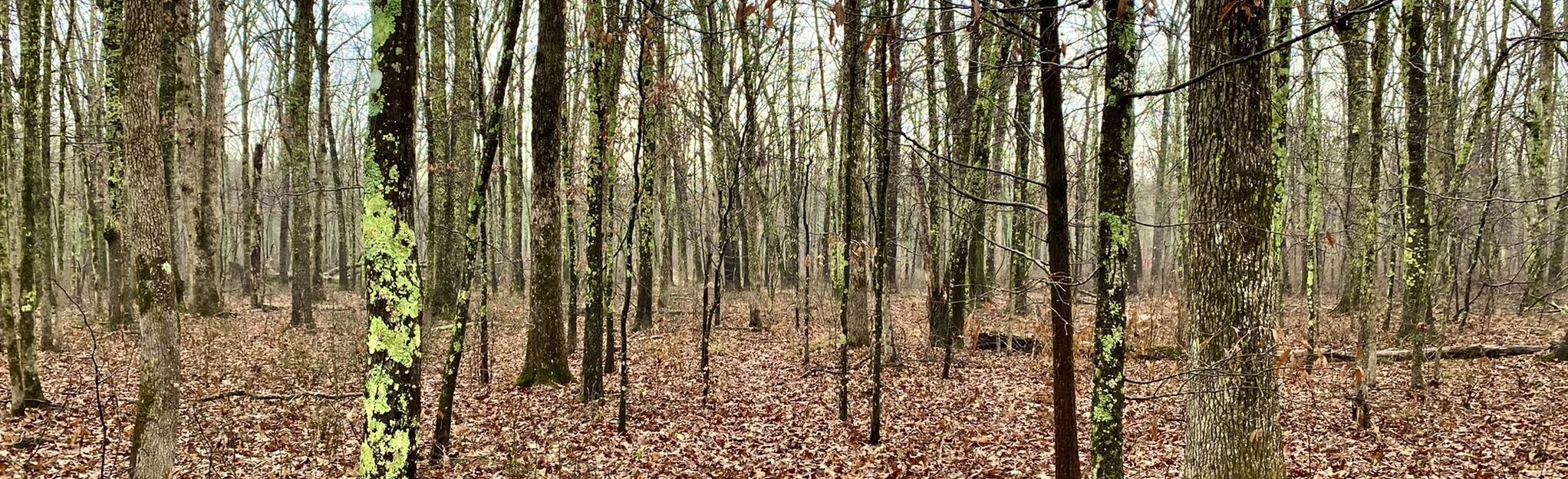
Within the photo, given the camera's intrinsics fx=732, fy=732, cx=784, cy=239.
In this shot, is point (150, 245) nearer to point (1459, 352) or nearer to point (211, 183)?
point (211, 183)

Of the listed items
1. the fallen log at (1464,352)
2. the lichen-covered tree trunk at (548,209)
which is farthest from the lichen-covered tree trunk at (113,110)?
the fallen log at (1464,352)

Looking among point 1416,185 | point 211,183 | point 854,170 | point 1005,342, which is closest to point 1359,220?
point 1416,185

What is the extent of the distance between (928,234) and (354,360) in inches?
313

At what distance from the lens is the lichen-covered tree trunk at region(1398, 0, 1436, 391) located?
26.6 ft

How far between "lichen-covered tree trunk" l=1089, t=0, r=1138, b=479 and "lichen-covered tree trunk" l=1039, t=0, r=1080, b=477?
0.21 m

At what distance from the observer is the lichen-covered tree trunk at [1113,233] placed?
445cm

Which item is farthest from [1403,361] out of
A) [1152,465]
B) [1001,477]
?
[1001,477]

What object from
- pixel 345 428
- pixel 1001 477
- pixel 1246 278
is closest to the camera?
pixel 1246 278

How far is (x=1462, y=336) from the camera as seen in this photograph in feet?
41.4

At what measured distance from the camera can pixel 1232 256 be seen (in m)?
4.49

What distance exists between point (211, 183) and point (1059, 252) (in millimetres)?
15851

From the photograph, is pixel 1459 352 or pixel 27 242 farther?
pixel 1459 352

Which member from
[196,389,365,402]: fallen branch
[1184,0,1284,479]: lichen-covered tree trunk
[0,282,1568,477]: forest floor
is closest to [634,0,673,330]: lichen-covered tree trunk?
[0,282,1568,477]: forest floor

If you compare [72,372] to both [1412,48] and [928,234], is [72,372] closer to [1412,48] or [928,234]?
[928,234]
